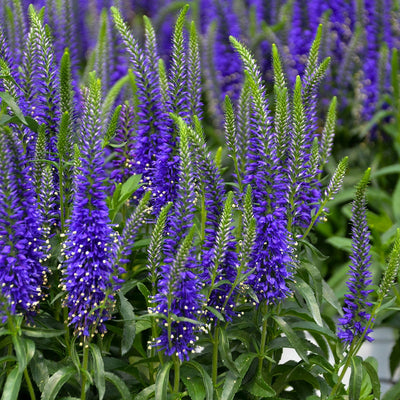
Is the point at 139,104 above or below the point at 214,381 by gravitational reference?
above

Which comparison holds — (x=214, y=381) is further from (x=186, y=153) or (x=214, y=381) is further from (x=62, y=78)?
(x=62, y=78)

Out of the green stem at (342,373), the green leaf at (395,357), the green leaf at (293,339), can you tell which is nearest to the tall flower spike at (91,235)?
the green leaf at (293,339)

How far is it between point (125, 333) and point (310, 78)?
1.15 m

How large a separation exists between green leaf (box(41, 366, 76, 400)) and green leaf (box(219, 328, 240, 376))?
516 mm

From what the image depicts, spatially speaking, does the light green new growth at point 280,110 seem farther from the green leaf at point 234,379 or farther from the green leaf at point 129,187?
the green leaf at point 234,379

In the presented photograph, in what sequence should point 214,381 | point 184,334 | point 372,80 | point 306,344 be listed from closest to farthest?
point 184,334
point 214,381
point 306,344
point 372,80

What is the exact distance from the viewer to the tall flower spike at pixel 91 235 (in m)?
2.35

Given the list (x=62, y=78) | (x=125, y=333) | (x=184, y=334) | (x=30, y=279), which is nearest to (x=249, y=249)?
(x=184, y=334)

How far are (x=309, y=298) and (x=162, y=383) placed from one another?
62cm

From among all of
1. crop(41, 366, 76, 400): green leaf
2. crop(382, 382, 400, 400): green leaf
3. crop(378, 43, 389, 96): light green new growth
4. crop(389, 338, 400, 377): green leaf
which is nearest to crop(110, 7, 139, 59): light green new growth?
crop(41, 366, 76, 400): green leaf

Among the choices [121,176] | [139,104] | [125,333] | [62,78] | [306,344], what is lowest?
[306,344]

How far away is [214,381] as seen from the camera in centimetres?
268

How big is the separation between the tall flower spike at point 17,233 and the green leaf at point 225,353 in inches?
25.7

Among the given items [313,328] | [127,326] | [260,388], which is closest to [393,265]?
[313,328]
